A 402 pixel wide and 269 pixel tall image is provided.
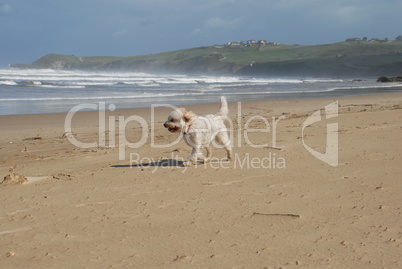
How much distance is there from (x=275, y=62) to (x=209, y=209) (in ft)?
300

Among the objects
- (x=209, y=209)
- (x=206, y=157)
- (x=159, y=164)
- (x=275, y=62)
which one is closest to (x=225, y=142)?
(x=206, y=157)

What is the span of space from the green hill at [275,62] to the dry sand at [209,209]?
2577 inches

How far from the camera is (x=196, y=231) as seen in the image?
3.44m

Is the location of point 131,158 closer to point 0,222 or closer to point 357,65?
point 0,222

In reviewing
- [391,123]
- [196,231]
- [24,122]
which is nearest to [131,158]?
[196,231]

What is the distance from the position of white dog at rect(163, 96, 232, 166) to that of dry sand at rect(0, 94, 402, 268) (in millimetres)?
240

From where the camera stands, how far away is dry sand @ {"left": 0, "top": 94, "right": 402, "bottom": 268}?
2992 millimetres

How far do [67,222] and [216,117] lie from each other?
3211 millimetres

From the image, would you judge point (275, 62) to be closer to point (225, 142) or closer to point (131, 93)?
point (131, 93)

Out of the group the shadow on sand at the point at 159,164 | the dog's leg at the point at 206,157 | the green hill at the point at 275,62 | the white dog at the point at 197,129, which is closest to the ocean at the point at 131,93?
the shadow on sand at the point at 159,164

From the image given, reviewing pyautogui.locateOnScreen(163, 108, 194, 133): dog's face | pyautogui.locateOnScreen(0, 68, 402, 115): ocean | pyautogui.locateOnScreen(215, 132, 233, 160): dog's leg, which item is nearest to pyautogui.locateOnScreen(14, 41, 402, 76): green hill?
pyautogui.locateOnScreen(0, 68, 402, 115): ocean

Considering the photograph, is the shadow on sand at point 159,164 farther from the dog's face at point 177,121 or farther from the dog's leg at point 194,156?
the dog's face at point 177,121

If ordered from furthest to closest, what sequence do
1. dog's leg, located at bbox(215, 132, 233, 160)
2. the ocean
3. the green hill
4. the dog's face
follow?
the green hill < the ocean < dog's leg, located at bbox(215, 132, 233, 160) < the dog's face

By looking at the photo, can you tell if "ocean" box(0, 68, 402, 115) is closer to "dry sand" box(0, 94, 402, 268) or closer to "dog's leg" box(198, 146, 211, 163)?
"dog's leg" box(198, 146, 211, 163)
